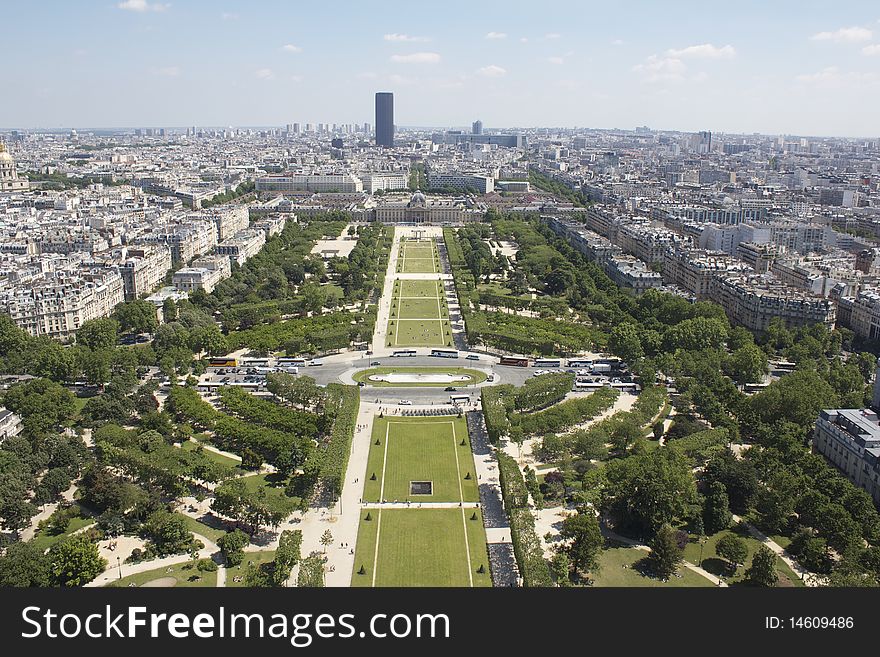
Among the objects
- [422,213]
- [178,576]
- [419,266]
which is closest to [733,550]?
[178,576]

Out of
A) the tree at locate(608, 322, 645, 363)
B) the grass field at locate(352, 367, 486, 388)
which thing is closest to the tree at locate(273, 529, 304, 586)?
the grass field at locate(352, 367, 486, 388)

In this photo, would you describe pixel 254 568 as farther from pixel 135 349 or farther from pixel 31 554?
pixel 135 349

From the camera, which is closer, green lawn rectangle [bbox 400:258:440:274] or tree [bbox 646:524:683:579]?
tree [bbox 646:524:683:579]

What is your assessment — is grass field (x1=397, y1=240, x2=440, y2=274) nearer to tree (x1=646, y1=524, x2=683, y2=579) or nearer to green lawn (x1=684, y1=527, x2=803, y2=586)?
green lawn (x1=684, y1=527, x2=803, y2=586)

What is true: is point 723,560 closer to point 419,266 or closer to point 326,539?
point 326,539

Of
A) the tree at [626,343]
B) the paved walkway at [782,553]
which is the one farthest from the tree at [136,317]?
the paved walkway at [782,553]

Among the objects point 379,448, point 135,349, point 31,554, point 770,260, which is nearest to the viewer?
point 31,554
